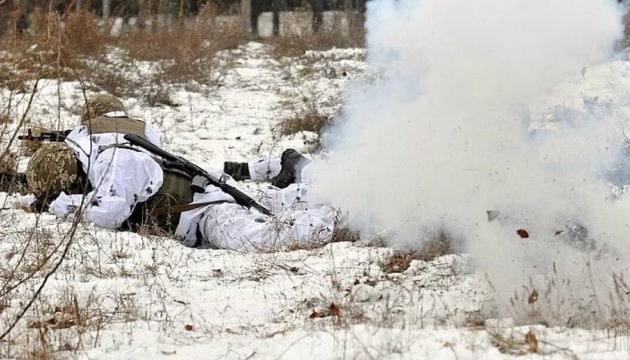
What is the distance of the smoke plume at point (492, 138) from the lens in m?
4.19

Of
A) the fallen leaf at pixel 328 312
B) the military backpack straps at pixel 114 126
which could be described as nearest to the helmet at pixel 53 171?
the military backpack straps at pixel 114 126

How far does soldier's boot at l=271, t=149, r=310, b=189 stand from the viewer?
734 centimetres

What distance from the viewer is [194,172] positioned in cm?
635

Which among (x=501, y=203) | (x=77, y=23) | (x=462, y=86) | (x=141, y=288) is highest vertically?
(x=77, y=23)

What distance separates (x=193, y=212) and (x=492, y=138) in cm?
244

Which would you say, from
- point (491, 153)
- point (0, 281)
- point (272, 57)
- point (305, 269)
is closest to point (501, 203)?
point (491, 153)

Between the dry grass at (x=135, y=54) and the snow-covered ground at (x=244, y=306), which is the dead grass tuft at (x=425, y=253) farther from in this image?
the dry grass at (x=135, y=54)

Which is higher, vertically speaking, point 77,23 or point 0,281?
point 77,23

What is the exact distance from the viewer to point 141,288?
4.31 metres

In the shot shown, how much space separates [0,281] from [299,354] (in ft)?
7.15

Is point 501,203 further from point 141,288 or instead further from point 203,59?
point 203,59

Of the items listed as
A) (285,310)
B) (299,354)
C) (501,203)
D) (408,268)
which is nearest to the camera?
(299,354)

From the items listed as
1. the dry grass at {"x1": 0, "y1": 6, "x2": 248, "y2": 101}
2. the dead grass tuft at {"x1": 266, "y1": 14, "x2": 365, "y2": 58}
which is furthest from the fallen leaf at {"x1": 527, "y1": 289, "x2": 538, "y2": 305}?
the dead grass tuft at {"x1": 266, "y1": 14, "x2": 365, "y2": 58}

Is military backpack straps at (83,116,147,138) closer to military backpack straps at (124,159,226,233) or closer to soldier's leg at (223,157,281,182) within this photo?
military backpack straps at (124,159,226,233)
